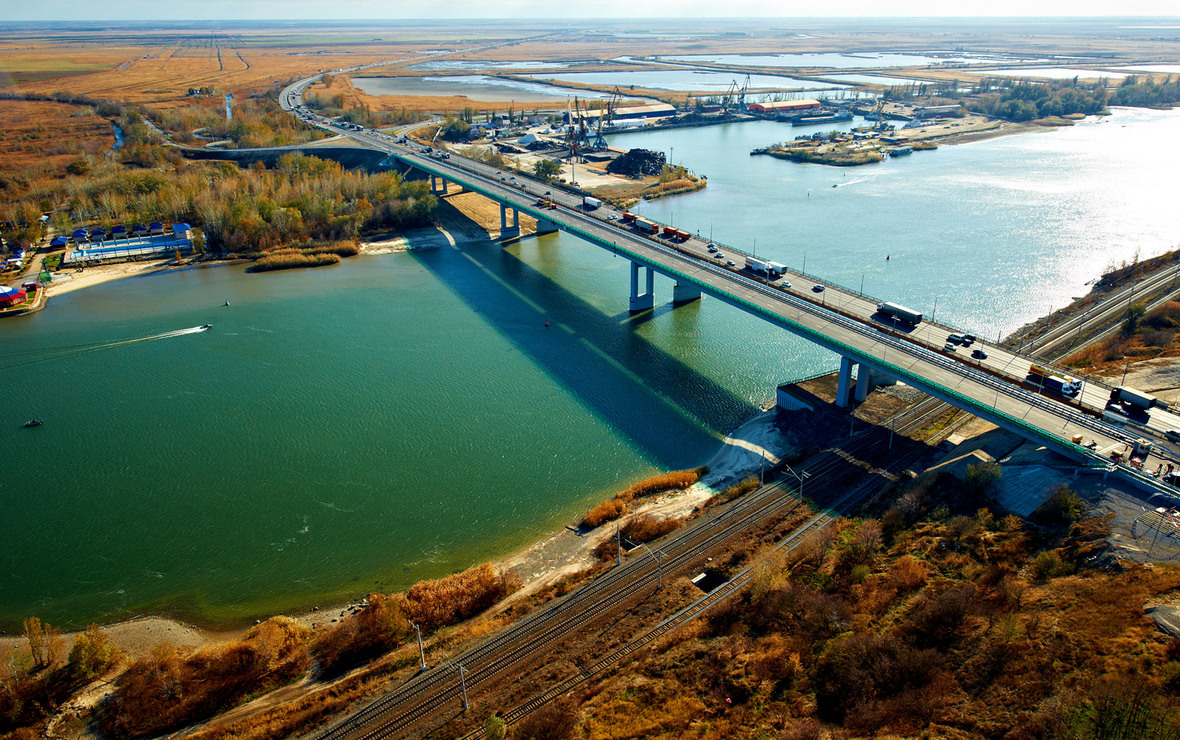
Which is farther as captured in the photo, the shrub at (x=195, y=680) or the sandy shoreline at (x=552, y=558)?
the sandy shoreline at (x=552, y=558)

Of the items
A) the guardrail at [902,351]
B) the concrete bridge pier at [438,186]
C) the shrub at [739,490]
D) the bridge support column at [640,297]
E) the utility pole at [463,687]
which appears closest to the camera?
the utility pole at [463,687]

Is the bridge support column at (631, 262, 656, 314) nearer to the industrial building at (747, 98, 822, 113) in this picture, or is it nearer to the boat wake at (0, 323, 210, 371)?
the boat wake at (0, 323, 210, 371)

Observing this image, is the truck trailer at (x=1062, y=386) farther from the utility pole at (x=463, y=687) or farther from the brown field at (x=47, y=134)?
the brown field at (x=47, y=134)

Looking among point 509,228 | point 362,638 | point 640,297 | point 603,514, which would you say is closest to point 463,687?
point 362,638

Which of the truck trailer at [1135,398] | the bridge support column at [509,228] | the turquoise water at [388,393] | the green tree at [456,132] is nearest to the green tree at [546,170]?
the bridge support column at [509,228]

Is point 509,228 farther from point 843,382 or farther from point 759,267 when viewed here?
point 843,382

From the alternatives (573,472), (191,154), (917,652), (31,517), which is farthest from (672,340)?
(191,154)
